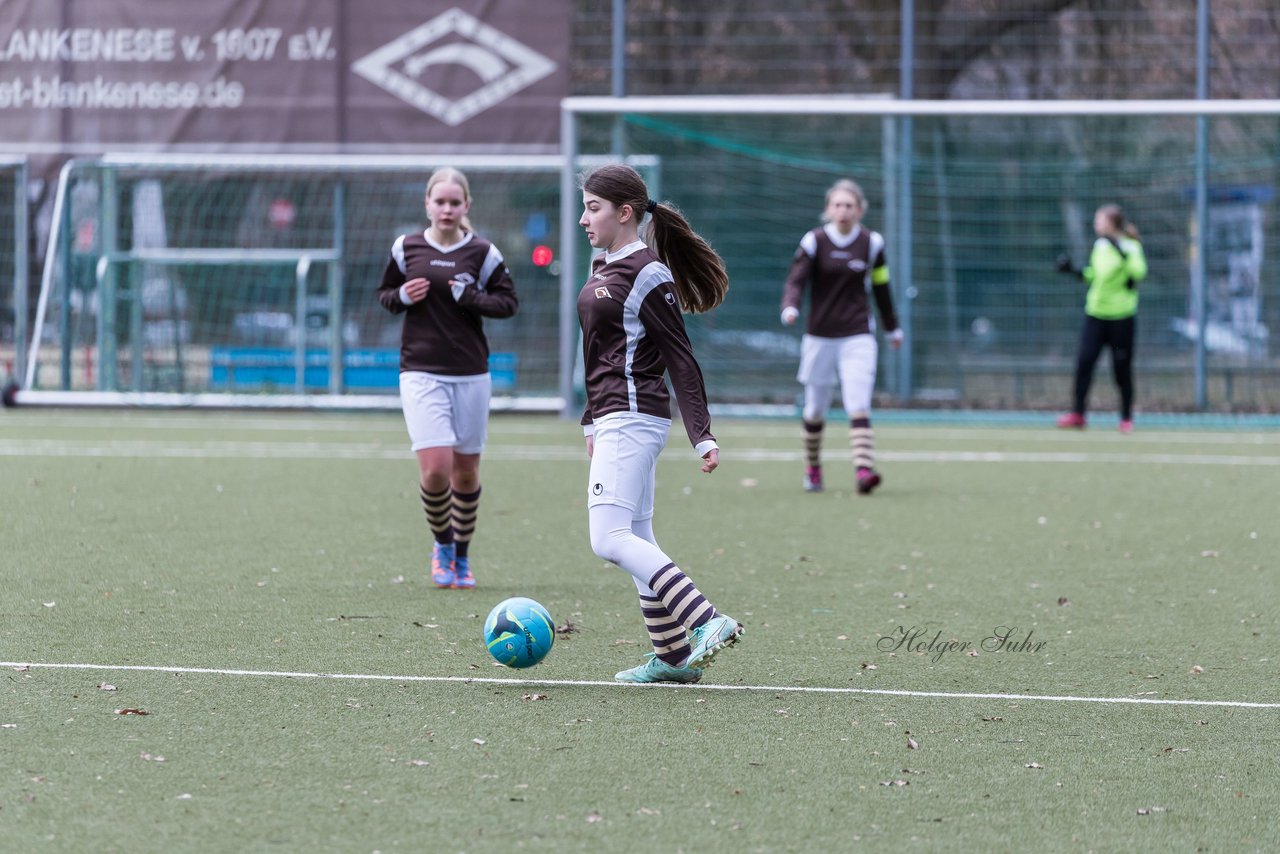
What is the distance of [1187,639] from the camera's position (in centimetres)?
678

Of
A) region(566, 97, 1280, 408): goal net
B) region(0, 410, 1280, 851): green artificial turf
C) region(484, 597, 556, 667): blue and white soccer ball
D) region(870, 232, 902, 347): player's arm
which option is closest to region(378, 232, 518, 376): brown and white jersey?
region(0, 410, 1280, 851): green artificial turf

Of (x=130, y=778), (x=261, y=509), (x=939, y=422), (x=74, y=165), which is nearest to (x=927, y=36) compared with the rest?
(x=939, y=422)

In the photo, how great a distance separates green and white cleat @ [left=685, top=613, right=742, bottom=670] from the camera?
5652mm

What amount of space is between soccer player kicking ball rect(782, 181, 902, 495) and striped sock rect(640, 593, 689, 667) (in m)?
5.99

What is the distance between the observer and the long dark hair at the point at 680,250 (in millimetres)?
5844

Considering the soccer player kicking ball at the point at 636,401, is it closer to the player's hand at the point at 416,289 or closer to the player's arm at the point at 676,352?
the player's arm at the point at 676,352

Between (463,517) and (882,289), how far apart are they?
187 inches

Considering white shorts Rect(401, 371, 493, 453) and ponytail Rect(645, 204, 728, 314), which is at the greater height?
ponytail Rect(645, 204, 728, 314)

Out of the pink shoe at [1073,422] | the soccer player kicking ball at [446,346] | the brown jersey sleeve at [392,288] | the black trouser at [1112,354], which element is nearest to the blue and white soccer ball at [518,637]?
the soccer player kicking ball at [446,346]

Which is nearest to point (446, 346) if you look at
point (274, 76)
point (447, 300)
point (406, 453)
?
point (447, 300)

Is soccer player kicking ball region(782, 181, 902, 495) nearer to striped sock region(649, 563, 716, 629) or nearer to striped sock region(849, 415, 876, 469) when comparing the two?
striped sock region(849, 415, 876, 469)

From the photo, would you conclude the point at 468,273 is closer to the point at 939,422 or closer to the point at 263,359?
the point at 939,422

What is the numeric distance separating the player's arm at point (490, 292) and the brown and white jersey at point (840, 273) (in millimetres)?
4009

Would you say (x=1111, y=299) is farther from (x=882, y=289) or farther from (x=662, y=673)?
(x=662, y=673)
